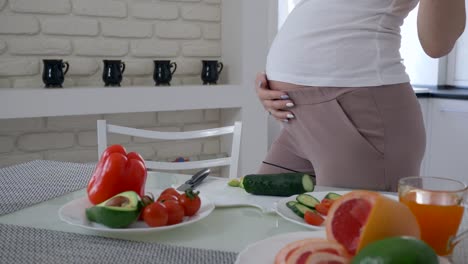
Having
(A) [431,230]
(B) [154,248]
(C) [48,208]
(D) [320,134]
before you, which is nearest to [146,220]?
(B) [154,248]

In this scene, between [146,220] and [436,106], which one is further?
[436,106]

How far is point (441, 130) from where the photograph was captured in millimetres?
2631

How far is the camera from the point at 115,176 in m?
0.89

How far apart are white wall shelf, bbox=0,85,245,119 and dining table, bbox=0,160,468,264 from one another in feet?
3.02

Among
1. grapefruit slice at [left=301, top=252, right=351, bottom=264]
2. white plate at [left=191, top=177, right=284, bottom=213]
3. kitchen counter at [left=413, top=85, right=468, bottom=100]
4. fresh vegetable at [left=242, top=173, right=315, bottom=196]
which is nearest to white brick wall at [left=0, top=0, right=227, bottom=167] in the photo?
kitchen counter at [left=413, top=85, right=468, bottom=100]

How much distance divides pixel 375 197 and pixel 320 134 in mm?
602

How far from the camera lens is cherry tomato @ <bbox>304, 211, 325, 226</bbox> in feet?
2.51

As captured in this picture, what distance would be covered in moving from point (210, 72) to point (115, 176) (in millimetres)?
1445

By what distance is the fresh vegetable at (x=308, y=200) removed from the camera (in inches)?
32.6

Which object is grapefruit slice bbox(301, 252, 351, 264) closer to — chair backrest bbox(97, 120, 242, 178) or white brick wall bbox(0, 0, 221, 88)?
chair backrest bbox(97, 120, 242, 178)

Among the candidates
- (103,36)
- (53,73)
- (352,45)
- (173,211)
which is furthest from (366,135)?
(103,36)

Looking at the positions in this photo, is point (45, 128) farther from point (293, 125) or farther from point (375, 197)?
point (375, 197)

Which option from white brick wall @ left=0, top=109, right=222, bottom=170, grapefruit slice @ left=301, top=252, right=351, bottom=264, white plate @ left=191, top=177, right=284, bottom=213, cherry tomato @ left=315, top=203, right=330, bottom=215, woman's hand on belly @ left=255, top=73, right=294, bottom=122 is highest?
woman's hand on belly @ left=255, top=73, right=294, bottom=122

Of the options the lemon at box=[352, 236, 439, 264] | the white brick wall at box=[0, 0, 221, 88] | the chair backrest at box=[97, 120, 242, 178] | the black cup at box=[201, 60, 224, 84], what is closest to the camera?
the lemon at box=[352, 236, 439, 264]
